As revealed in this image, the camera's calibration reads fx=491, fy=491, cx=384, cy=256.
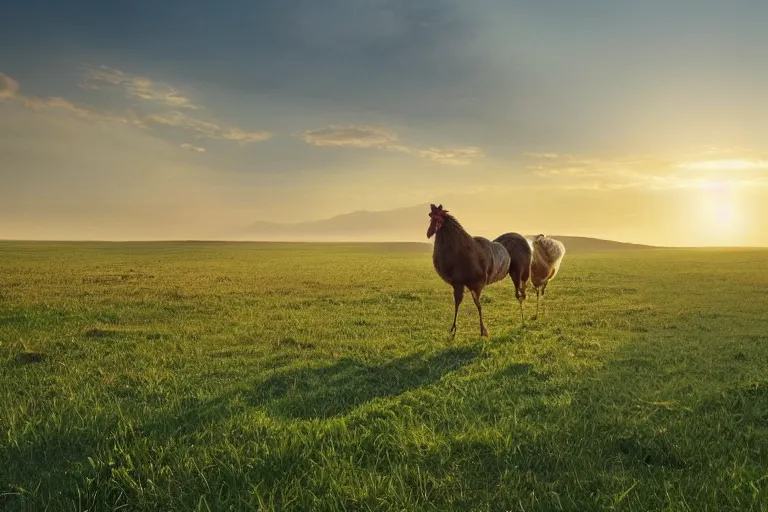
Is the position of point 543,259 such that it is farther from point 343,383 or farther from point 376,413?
point 376,413

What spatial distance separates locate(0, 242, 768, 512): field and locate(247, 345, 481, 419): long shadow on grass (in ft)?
0.18

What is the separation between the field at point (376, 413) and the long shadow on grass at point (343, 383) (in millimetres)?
55

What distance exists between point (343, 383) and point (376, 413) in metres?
2.12

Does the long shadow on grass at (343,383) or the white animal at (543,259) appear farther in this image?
the white animal at (543,259)

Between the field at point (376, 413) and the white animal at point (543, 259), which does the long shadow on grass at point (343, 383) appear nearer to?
the field at point (376, 413)

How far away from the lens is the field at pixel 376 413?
449cm

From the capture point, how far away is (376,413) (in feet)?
21.7

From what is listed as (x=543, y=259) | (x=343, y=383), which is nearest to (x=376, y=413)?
(x=343, y=383)

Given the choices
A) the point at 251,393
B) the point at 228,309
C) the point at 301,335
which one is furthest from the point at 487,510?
the point at 228,309

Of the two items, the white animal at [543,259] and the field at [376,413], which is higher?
the white animal at [543,259]

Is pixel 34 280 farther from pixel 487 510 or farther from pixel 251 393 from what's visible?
pixel 487 510

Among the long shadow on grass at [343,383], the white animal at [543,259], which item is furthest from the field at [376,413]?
the white animal at [543,259]

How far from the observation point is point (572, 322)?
622 inches

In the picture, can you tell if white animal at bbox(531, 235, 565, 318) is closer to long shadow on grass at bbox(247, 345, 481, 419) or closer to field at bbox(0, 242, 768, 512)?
field at bbox(0, 242, 768, 512)
